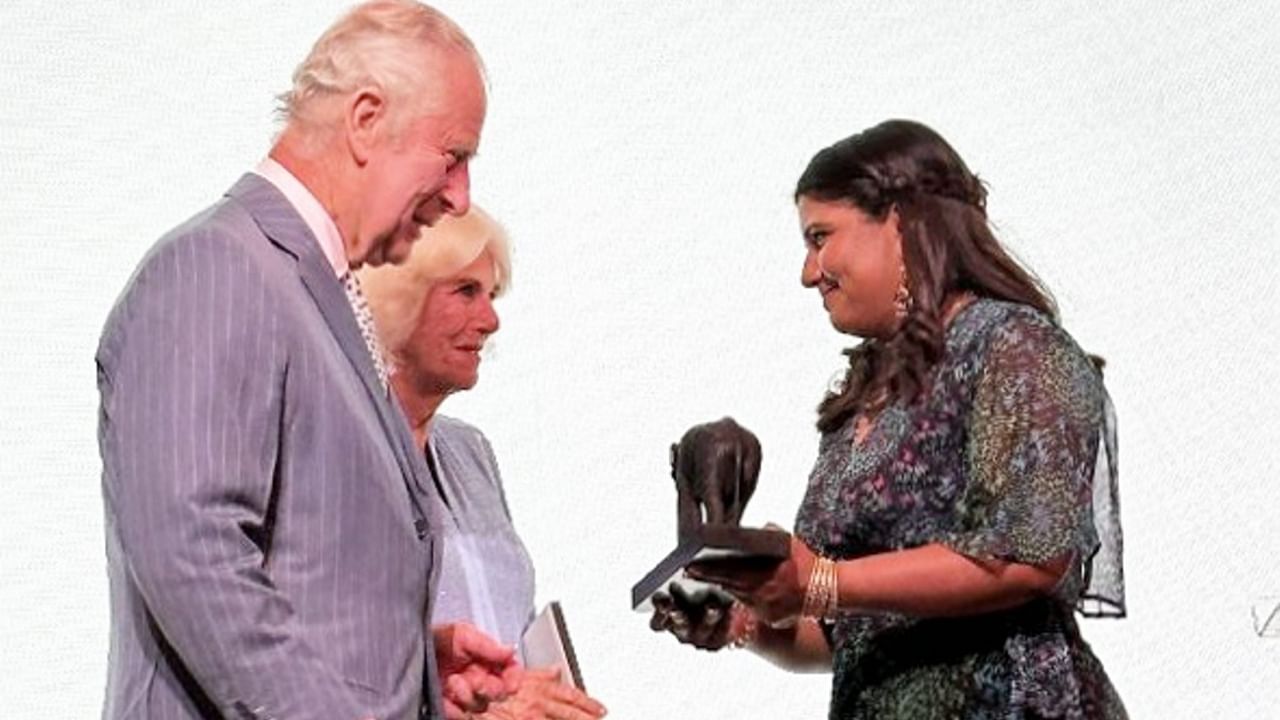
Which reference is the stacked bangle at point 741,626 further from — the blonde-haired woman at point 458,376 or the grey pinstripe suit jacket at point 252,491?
the grey pinstripe suit jacket at point 252,491

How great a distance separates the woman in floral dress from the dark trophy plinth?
0.03 metres

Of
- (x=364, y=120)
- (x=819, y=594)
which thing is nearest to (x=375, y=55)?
(x=364, y=120)

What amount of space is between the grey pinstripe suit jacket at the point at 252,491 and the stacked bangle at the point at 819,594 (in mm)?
458

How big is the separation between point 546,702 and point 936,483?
371mm

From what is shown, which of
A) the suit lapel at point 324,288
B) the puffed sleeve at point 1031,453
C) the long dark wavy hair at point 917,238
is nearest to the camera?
the suit lapel at point 324,288

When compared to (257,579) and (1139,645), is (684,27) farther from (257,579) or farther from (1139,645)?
(257,579)

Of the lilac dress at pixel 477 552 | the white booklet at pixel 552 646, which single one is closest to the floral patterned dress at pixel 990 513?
the white booklet at pixel 552 646

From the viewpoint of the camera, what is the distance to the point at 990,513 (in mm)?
1902

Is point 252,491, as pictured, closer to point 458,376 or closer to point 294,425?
point 294,425

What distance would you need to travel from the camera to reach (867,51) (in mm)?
3076

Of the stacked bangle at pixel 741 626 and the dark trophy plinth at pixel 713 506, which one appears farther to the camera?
the stacked bangle at pixel 741 626

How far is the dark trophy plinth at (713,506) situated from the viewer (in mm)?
1840

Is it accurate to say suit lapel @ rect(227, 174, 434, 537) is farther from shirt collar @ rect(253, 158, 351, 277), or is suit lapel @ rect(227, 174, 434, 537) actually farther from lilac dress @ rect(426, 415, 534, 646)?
lilac dress @ rect(426, 415, 534, 646)

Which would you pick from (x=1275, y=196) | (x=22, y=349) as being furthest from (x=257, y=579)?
(x=1275, y=196)
